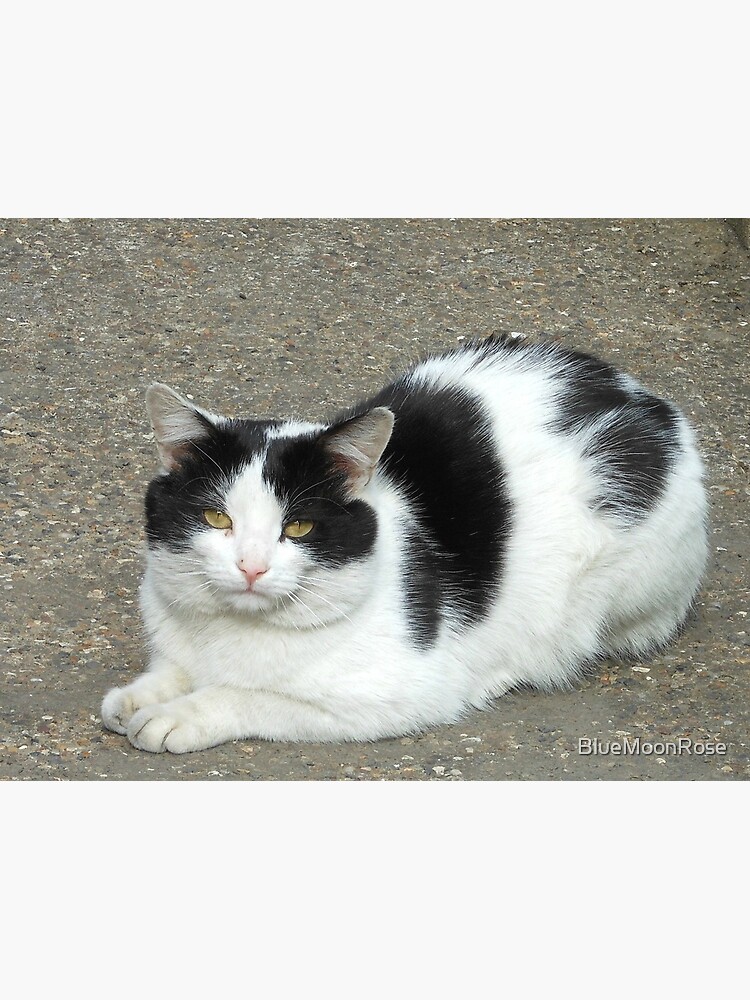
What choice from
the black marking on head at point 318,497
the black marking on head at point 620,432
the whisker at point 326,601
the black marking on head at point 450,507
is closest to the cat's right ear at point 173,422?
the black marking on head at point 318,497

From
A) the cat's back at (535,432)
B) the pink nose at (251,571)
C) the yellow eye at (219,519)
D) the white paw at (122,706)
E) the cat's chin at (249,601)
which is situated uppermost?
the cat's back at (535,432)

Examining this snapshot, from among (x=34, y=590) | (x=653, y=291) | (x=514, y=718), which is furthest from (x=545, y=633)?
(x=653, y=291)

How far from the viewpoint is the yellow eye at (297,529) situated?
4375 millimetres

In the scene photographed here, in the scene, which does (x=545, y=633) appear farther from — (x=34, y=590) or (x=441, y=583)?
(x=34, y=590)

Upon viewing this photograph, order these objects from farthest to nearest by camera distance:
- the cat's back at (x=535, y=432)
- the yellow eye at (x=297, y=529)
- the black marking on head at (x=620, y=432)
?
the black marking on head at (x=620, y=432) → the cat's back at (x=535, y=432) → the yellow eye at (x=297, y=529)

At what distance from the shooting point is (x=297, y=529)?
4.39 m

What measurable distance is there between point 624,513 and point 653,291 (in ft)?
11.5

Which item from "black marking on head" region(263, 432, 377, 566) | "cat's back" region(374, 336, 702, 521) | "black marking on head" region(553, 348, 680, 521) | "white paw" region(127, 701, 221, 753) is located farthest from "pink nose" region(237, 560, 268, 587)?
"black marking on head" region(553, 348, 680, 521)

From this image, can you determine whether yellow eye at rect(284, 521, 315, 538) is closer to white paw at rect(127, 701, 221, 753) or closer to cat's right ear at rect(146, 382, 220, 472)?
cat's right ear at rect(146, 382, 220, 472)

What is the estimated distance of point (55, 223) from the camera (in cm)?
865

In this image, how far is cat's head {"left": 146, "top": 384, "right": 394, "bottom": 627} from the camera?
4.33 meters

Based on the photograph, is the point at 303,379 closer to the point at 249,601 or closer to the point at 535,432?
the point at 535,432

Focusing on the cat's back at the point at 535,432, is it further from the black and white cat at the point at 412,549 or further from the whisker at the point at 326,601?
the whisker at the point at 326,601

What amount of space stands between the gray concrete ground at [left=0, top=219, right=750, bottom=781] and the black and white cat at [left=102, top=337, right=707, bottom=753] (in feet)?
0.45
